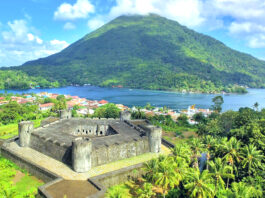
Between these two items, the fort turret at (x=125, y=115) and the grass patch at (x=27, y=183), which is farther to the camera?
the fort turret at (x=125, y=115)

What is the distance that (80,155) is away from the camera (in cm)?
3025

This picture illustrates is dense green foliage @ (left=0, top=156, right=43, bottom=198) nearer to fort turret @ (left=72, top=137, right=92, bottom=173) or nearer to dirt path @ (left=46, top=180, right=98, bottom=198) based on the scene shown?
dirt path @ (left=46, top=180, right=98, bottom=198)

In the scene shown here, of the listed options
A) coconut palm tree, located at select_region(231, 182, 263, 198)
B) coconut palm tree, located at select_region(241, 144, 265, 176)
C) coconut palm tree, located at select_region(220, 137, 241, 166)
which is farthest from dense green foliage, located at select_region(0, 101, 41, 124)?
coconut palm tree, located at select_region(231, 182, 263, 198)

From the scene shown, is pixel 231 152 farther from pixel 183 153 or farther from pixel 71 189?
pixel 71 189

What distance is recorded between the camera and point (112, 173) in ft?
97.7

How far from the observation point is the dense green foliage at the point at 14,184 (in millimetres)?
19188

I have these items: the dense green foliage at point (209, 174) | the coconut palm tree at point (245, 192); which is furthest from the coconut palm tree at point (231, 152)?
the coconut palm tree at point (245, 192)

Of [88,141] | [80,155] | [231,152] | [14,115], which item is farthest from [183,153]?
[14,115]

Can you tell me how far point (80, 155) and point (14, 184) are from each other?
35.1 feet

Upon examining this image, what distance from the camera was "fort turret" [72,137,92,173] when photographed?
30027mm

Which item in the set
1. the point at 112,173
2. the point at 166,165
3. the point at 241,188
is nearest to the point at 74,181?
the point at 112,173

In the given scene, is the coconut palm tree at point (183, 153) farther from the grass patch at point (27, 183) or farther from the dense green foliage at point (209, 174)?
the grass patch at point (27, 183)

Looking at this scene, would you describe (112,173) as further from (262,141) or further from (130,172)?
(262,141)

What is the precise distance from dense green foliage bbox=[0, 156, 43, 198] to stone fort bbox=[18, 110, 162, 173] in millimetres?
4751
